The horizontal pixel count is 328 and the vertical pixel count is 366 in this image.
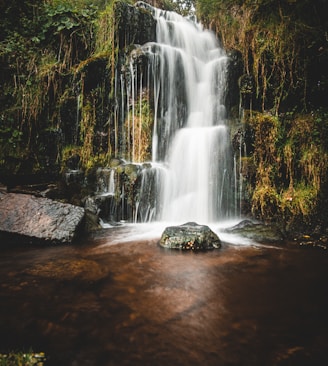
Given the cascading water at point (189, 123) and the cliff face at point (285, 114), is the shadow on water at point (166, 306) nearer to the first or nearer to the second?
the cliff face at point (285, 114)

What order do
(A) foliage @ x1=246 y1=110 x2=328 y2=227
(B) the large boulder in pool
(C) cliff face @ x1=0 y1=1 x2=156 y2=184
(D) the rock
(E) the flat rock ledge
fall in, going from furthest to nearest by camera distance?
(C) cliff face @ x1=0 y1=1 x2=156 y2=184 → (A) foliage @ x1=246 y1=110 x2=328 y2=227 → (D) the rock → (E) the flat rock ledge → (B) the large boulder in pool

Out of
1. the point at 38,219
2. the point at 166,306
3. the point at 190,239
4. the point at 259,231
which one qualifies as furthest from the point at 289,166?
the point at 38,219

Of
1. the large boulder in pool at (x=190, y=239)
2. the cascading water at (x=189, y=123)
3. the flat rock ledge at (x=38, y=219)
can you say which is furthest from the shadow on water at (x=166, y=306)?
the cascading water at (x=189, y=123)

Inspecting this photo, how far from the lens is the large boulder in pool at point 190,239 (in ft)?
15.2

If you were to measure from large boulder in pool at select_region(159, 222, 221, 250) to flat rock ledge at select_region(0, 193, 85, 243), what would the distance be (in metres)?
1.75

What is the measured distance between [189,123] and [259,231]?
172 inches

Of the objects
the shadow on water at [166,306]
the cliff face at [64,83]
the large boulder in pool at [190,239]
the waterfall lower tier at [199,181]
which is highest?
the cliff face at [64,83]

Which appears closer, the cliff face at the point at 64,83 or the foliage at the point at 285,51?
the foliage at the point at 285,51

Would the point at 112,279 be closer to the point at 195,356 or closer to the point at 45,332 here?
the point at 45,332

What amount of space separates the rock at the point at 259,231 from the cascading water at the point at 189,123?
93 centimetres

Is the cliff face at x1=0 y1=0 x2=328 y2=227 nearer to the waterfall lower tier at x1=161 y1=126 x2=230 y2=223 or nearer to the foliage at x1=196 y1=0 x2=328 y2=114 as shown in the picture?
the foliage at x1=196 y1=0 x2=328 y2=114

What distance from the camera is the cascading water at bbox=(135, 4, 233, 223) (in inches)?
272

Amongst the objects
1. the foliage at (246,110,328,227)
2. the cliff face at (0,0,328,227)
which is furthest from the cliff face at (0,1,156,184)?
the foliage at (246,110,328,227)

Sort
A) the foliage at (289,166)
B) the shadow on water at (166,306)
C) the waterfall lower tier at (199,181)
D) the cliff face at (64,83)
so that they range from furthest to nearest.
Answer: the cliff face at (64,83), the waterfall lower tier at (199,181), the foliage at (289,166), the shadow on water at (166,306)
